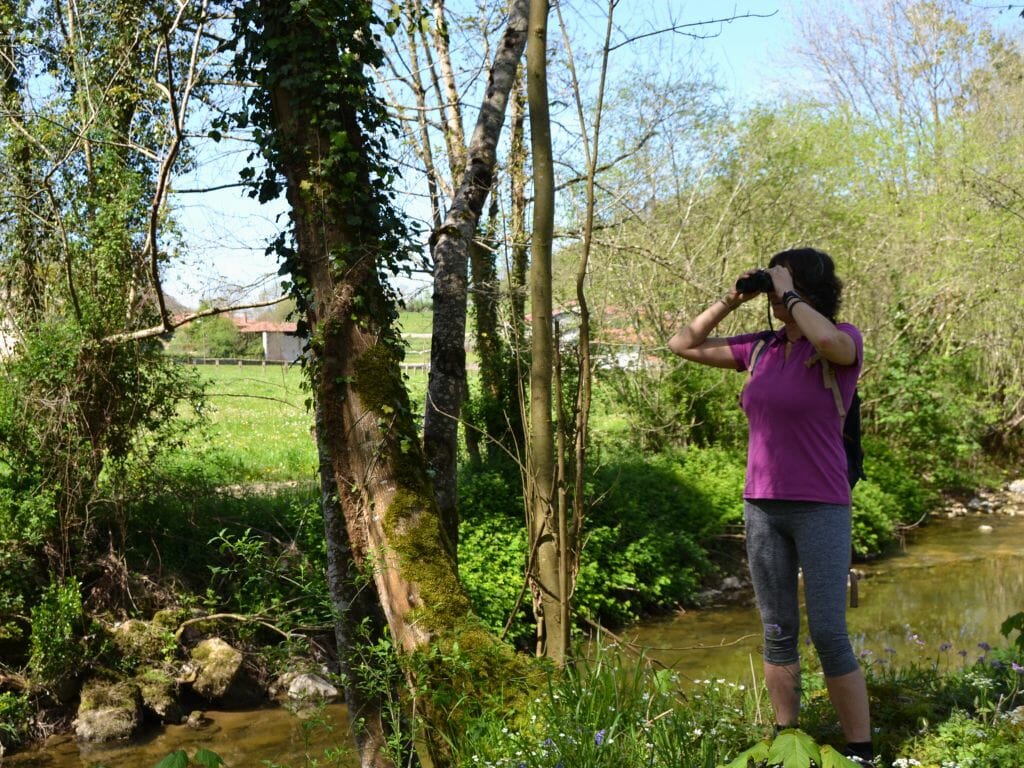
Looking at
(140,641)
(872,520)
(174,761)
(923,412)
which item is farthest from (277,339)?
(174,761)

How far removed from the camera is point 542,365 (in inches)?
149

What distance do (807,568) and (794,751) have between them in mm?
1076

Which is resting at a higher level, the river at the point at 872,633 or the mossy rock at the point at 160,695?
the mossy rock at the point at 160,695

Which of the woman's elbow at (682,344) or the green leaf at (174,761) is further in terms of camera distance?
the woman's elbow at (682,344)

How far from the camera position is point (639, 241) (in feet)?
42.1

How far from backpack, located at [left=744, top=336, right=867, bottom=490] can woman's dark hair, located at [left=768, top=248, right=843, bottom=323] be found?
0.22 m

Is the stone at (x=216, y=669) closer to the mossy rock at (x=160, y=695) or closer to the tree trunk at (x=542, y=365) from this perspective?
the mossy rock at (x=160, y=695)

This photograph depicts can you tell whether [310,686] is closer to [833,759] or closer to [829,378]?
[829,378]

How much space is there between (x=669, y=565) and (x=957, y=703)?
21.3ft

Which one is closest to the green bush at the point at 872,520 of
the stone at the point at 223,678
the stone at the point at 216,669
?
the stone at the point at 223,678

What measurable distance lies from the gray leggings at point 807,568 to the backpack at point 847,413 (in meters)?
0.22

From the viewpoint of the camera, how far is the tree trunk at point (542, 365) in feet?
12.2

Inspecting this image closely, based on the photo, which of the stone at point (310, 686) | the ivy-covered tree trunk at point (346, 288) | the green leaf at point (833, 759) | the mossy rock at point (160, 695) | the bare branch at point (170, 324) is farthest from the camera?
the stone at point (310, 686)

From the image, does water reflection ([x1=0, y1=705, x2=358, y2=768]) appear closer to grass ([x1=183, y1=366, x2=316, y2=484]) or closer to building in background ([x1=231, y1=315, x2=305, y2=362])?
grass ([x1=183, y1=366, x2=316, y2=484])
